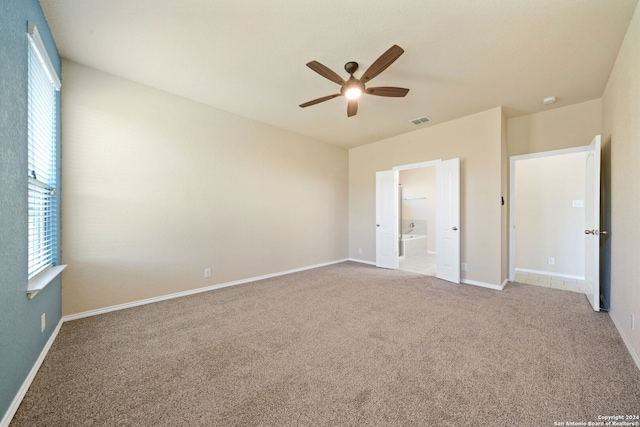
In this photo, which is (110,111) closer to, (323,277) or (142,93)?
(142,93)

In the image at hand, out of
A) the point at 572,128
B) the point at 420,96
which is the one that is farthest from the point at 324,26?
the point at 572,128

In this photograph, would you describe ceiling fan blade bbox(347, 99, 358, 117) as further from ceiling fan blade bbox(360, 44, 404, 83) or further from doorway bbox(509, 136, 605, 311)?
doorway bbox(509, 136, 605, 311)

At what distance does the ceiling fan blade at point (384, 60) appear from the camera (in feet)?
6.32

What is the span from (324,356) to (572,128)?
456 cm

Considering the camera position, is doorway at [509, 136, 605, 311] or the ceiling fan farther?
doorway at [509, 136, 605, 311]

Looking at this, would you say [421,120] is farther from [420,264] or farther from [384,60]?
[420,264]

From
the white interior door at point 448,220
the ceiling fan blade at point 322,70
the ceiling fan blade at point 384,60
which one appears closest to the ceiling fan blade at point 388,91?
the ceiling fan blade at point 384,60

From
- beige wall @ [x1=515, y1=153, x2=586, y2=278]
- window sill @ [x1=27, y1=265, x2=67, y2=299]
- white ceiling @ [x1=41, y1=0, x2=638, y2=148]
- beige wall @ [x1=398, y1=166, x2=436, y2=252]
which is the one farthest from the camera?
beige wall @ [x1=398, y1=166, x2=436, y2=252]

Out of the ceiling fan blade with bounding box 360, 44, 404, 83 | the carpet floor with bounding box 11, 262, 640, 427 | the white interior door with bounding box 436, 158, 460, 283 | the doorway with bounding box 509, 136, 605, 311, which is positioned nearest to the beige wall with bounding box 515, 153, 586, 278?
the doorway with bounding box 509, 136, 605, 311

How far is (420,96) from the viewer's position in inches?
128

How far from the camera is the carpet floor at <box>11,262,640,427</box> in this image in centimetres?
138

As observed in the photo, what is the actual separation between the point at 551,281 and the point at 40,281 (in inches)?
249

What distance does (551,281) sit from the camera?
3.99 m

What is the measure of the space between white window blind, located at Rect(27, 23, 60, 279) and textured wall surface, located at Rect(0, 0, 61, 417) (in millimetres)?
187
